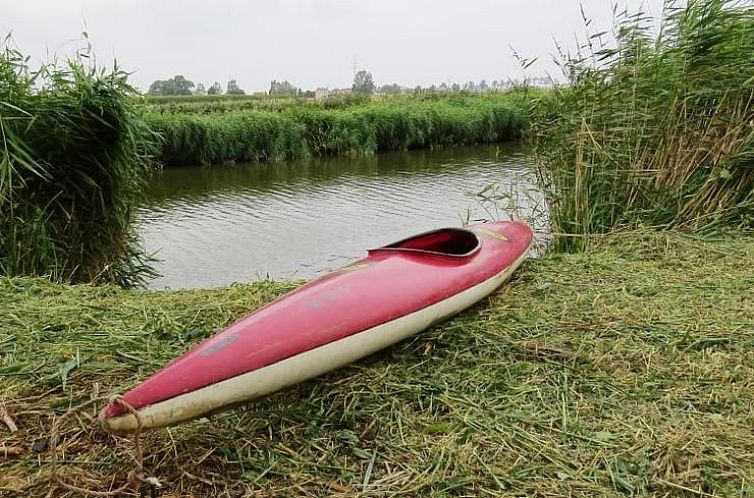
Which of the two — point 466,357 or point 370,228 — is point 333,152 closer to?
point 370,228

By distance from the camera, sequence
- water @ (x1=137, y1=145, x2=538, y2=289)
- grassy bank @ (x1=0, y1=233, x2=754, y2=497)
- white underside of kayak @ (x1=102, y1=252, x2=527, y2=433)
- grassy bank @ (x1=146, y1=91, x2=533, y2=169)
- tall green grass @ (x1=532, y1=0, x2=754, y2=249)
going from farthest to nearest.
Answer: grassy bank @ (x1=146, y1=91, x2=533, y2=169), water @ (x1=137, y1=145, x2=538, y2=289), tall green grass @ (x1=532, y1=0, x2=754, y2=249), grassy bank @ (x1=0, y1=233, x2=754, y2=497), white underside of kayak @ (x1=102, y1=252, x2=527, y2=433)

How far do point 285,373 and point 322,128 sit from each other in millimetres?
16045

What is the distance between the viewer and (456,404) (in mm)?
2312

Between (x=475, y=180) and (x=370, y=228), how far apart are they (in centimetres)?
425

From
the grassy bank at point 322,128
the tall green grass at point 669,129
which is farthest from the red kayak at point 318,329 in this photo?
the grassy bank at point 322,128

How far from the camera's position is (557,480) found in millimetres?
1912

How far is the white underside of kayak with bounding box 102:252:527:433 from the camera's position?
180 cm

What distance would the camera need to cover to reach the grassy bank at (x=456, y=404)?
6.32ft

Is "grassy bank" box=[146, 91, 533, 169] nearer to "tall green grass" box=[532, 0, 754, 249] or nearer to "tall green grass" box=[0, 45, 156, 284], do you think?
"tall green grass" box=[532, 0, 754, 249]

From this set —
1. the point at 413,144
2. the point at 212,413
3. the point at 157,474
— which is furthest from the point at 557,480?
the point at 413,144

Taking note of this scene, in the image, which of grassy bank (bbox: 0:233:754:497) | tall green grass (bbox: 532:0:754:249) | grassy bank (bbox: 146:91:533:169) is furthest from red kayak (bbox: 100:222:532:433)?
grassy bank (bbox: 146:91:533:169)

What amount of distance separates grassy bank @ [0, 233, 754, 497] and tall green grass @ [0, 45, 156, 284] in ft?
5.07

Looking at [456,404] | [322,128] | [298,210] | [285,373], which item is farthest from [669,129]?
[322,128]

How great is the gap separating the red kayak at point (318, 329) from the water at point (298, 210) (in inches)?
116
